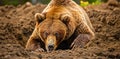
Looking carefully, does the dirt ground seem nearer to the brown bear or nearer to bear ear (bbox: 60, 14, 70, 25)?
the brown bear

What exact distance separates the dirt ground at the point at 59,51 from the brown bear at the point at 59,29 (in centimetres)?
34

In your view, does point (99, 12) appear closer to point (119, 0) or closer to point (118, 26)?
point (119, 0)

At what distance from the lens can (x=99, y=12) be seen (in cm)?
1141

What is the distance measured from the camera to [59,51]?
22.1 feet

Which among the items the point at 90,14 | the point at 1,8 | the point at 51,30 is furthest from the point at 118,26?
the point at 1,8

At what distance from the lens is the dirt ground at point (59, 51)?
610cm

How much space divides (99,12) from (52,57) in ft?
18.3

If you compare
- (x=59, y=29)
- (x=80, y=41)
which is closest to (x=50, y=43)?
(x=59, y=29)

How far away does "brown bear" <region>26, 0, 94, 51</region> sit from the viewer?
7605mm

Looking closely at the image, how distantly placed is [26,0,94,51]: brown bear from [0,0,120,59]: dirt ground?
34cm

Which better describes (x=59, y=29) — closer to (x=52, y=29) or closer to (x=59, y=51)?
(x=52, y=29)

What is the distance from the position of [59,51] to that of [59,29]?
3.32ft

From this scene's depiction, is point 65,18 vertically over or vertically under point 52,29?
over

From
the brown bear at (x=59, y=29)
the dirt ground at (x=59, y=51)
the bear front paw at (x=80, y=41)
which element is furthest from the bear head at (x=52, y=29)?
the dirt ground at (x=59, y=51)
